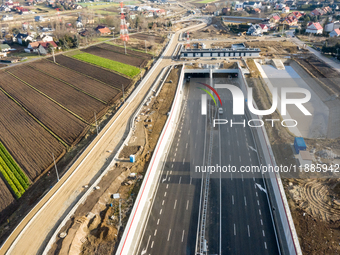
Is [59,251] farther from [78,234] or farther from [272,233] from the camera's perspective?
[272,233]

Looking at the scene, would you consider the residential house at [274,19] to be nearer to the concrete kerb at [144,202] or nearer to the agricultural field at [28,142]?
the concrete kerb at [144,202]

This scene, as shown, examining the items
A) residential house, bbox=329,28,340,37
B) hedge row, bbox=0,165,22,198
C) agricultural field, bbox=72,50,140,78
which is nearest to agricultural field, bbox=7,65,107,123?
agricultural field, bbox=72,50,140,78

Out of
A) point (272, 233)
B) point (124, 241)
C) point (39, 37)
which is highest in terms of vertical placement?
point (39, 37)

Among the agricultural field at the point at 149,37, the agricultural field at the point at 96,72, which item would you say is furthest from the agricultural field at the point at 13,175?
the agricultural field at the point at 149,37

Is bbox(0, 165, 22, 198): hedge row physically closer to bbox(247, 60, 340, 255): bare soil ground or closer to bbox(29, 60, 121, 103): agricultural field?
bbox(29, 60, 121, 103): agricultural field

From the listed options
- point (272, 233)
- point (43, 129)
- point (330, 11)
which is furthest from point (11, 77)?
point (330, 11)
